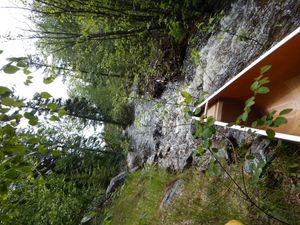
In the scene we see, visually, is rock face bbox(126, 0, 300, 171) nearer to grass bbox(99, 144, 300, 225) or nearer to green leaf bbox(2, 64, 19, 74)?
grass bbox(99, 144, 300, 225)

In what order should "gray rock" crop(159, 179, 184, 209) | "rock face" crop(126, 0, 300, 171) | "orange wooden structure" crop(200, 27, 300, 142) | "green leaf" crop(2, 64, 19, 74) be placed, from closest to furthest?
1. "green leaf" crop(2, 64, 19, 74)
2. "orange wooden structure" crop(200, 27, 300, 142)
3. "rock face" crop(126, 0, 300, 171)
4. "gray rock" crop(159, 179, 184, 209)

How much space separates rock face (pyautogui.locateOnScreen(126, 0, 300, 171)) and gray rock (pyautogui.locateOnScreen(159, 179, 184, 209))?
315 millimetres

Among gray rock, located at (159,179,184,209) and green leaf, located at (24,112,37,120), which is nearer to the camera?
green leaf, located at (24,112,37,120)

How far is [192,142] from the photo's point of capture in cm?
461

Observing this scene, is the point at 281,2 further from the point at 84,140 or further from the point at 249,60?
the point at 84,140

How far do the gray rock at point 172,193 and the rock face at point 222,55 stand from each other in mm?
315

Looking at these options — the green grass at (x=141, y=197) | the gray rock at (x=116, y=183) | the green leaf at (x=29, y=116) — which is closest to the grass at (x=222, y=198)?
the green grass at (x=141, y=197)

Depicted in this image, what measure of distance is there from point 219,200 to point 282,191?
818mm

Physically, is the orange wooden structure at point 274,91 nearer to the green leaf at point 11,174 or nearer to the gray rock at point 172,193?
the green leaf at point 11,174

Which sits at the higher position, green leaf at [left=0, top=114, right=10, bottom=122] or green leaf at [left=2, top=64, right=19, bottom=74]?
green leaf at [left=2, top=64, right=19, bottom=74]

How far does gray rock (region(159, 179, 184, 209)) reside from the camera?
4.24 metres

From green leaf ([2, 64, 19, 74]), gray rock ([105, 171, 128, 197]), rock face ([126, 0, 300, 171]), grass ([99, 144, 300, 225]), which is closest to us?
green leaf ([2, 64, 19, 74])

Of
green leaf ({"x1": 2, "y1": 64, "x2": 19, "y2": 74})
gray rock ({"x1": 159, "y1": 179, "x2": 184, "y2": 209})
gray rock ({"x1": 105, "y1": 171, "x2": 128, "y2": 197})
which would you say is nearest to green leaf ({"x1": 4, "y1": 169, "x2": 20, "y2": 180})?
green leaf ({"x1": 2, "y1": 64, "x2": 19, "y2": 74})

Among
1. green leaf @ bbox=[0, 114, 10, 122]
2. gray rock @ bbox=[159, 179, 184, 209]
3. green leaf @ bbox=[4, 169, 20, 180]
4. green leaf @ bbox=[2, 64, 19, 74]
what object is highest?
green leaf @ bbox=[2, 64, 19, 74]
